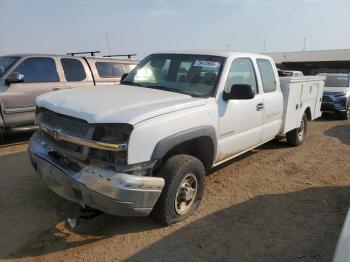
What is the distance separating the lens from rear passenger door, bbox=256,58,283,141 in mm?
5812

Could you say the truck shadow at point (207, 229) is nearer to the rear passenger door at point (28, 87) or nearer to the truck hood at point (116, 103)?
the truck hood at point (116, 103)

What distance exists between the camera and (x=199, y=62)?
197 inches

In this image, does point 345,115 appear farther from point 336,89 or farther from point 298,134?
point 298,134

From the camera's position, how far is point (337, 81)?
14.3 meters

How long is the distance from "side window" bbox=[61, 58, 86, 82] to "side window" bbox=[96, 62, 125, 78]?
0.52 meters

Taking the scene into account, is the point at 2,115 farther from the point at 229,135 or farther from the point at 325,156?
the point at 325,156

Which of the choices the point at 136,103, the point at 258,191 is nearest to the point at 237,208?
the point at 258,191

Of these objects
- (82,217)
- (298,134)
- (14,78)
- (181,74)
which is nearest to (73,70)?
(14,78)

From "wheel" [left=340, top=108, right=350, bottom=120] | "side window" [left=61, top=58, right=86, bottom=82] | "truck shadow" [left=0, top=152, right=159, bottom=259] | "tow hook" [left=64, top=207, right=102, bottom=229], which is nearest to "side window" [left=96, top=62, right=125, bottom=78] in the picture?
"side window" [left=61, top=58, right=86, bottom=82]

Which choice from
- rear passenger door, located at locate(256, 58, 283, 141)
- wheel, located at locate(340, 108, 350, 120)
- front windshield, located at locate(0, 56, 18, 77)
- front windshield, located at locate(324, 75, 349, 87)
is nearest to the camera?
rear passenger door, located at locate(256, 58, 283, 141)

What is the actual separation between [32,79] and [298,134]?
5661 millimetres

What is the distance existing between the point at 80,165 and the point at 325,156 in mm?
5303

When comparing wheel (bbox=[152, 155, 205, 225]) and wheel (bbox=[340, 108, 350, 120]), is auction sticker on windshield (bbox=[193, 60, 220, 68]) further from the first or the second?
wheel (bbox=[340, 108, 350, 120])

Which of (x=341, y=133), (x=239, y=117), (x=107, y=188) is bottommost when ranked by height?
(x=341, y=133)
